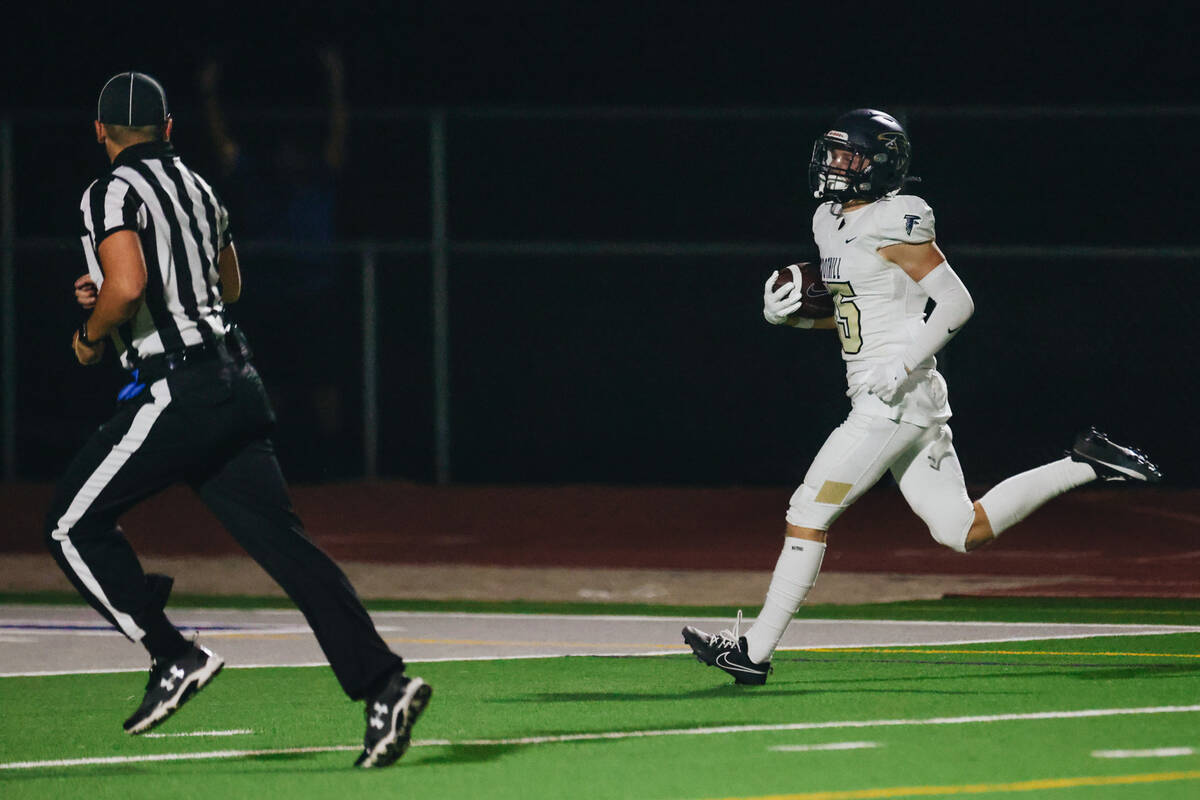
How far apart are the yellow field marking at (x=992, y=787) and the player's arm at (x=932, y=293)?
7.72 ft

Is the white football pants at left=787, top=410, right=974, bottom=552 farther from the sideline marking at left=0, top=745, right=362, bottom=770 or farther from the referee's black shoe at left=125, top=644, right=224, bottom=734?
the referee's black shoe at left=125, top=644, right=224, bottom=734

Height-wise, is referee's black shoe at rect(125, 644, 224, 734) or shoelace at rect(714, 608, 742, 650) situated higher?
referee's black shoe at rect(125, 644, 224, 734)

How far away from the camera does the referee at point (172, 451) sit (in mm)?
7402

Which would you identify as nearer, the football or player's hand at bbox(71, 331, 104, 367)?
player's hand at bbox(71, 331, 104, 367)

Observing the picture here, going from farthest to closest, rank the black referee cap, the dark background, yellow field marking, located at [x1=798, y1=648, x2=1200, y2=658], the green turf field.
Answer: the dark background < yellow field marking, located at [x1=798, y1=648, x2=1200, y2=658] < the black referee cap < the green turf field

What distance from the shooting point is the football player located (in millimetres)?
9141

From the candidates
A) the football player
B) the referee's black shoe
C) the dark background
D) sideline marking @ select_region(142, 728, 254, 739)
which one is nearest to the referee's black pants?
the referee's black shoe

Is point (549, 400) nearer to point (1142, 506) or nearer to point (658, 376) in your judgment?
point (658, 376)

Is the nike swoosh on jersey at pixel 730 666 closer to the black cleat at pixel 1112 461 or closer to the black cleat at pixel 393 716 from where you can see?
the black cleat at pixel 1112 461

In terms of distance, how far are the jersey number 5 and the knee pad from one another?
1.99 ft

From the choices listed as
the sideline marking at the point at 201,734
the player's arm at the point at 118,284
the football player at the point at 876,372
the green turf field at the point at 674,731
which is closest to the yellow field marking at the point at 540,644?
the green turf field at the point at 674,731

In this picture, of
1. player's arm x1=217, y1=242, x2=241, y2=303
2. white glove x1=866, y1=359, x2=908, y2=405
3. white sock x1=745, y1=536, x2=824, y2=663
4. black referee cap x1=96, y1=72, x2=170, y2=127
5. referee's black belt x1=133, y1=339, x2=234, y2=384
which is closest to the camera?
referee's black belt x1=133, y1=339, x2=234, y2=384

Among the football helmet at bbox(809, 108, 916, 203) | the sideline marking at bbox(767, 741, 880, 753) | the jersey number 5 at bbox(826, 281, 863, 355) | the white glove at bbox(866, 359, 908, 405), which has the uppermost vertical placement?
the football helmet at bbox(809, 108, 916, 203)

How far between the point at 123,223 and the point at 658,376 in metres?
14.9
